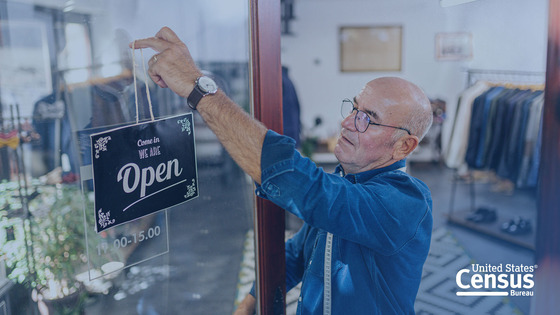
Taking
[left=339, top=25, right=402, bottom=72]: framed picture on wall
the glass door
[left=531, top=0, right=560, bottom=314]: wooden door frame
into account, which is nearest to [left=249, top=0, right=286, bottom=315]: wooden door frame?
the glass door

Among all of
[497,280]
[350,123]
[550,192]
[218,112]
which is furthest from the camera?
[497,280]

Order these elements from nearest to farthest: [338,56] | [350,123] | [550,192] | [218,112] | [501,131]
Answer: [218,112], [350,123], [550,192], [501,131], [338,56]

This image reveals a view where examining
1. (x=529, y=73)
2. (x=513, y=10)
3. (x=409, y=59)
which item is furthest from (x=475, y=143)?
(x=409, y=59)

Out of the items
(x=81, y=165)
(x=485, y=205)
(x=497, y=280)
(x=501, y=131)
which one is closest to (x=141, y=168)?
(x=81, y=165)

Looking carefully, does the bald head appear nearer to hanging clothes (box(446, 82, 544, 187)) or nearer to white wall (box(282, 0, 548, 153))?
hanging clothes (box(446, 82, 544, 187))

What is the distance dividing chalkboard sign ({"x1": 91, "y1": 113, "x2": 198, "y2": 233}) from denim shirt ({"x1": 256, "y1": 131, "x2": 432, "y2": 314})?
7.7 inches

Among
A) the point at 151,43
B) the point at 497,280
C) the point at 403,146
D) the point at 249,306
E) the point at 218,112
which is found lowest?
the point at 497,280

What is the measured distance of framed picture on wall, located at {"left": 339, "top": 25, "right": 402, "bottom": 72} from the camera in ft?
19.9

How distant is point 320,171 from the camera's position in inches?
30.2

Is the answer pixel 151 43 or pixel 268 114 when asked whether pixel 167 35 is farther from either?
pixel 268 114

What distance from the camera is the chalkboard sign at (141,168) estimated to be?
757 mm

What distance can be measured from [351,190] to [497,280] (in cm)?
192

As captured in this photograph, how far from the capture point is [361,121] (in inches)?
Result: 38.2

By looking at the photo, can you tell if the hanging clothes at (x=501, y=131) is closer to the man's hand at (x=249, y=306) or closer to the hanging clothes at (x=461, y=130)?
the hanging clothes at (x=461, y=130)
